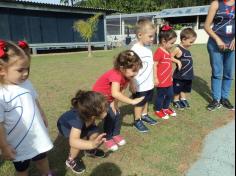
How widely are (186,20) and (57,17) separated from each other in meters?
17.5

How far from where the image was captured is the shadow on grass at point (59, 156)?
3.12 meters

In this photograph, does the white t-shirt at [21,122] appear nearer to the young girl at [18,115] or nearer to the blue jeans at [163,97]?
the young girl at [18,115]

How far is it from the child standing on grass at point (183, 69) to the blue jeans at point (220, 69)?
361mm

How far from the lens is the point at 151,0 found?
1898 inches

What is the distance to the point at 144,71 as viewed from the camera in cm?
427

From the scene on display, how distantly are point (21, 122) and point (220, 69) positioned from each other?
355 cm

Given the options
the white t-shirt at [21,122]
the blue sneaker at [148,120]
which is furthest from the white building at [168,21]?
the white t-shirt at [21,122]

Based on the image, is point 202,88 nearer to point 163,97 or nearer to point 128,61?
point 163,97

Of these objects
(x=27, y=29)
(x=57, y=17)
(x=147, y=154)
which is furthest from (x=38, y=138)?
(x=57, y=17)

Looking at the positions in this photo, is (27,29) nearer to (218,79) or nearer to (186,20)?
(218,79)

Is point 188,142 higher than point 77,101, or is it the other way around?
point 77,101

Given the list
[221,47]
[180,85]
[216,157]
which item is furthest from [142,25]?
[216,157]

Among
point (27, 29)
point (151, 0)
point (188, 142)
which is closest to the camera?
point (188, 142)

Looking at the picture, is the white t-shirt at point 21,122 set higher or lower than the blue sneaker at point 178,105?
higher
